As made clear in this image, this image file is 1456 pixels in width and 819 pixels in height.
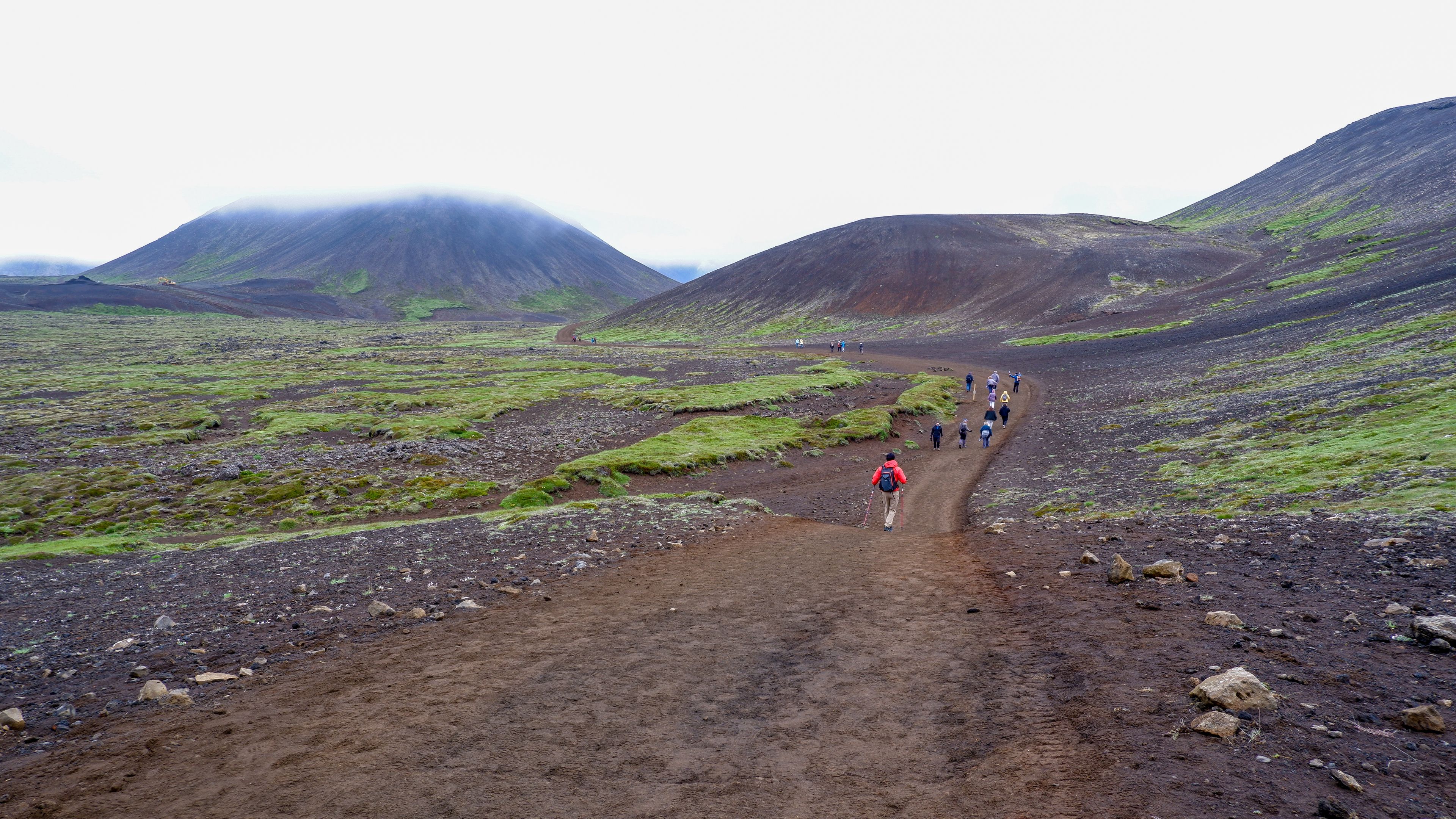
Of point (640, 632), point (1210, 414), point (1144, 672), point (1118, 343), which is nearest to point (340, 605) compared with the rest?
point (640, 632)

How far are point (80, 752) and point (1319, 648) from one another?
17.6m

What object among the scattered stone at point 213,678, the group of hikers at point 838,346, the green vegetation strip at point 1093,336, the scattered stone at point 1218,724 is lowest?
the scattered stone at point 213,678

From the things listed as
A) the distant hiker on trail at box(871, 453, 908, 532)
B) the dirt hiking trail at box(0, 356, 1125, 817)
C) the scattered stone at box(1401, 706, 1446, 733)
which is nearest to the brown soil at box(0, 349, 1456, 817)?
the dirt hiking trail at box(0, 356, 1125, 817)

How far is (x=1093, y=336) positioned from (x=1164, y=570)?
349 ft

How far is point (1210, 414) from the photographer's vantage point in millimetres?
38625

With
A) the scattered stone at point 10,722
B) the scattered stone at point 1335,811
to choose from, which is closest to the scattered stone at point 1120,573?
the scattered stone at point 1335,811

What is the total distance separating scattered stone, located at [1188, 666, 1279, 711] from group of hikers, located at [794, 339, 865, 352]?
394 feet

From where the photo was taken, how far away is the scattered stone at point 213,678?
1141cm

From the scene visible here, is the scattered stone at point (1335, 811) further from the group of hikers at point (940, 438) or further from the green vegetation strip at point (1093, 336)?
the green vegetation strip at point (1093, 336)

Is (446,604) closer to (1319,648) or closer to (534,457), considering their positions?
(1319,648)

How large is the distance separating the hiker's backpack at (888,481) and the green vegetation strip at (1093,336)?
304 feet

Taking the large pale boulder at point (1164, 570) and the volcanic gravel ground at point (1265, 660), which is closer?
the volcanic gravel ground at point (1265, 660)

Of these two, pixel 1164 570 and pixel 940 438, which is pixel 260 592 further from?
pixel 940 438

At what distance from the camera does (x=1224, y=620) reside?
11.0 m
